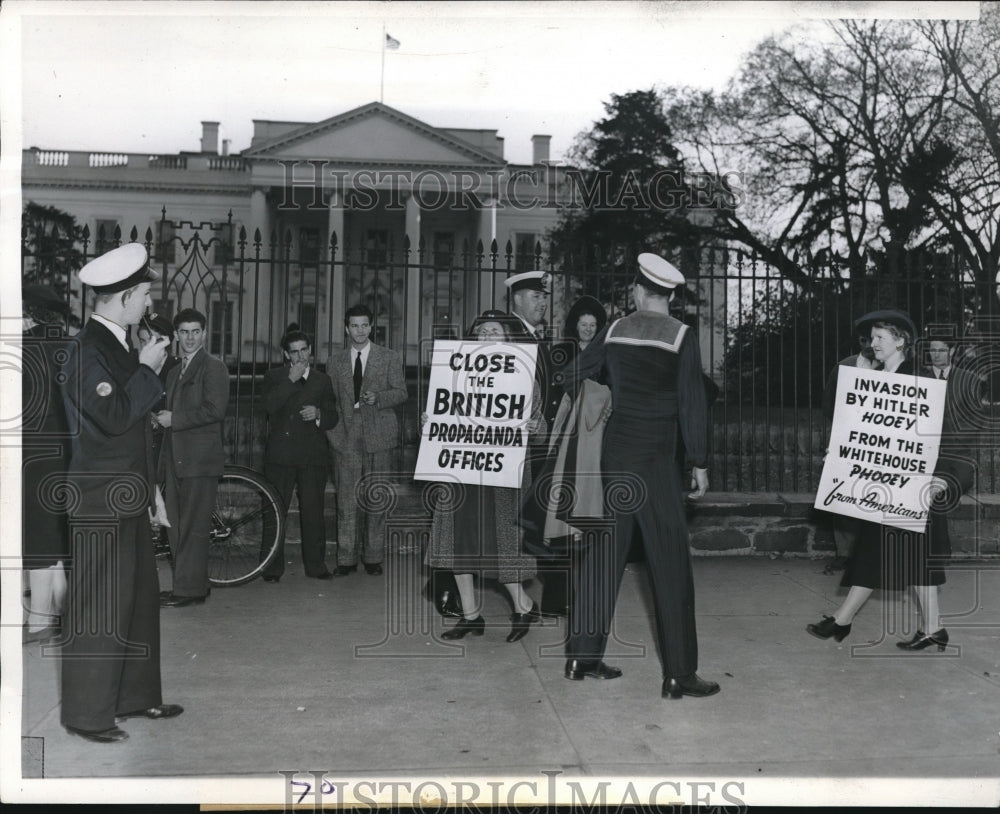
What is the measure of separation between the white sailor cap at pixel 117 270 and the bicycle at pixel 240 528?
2.84 meters

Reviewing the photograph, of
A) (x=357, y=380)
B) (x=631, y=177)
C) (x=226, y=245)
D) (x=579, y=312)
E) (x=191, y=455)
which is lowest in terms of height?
(x=191, y=455)

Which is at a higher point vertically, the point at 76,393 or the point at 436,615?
the point at 76,393

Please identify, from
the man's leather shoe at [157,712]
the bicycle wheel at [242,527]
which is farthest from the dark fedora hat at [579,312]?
the man's leather shoe at [157,712]

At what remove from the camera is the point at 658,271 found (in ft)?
14.6

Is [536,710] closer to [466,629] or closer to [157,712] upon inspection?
[466,629]

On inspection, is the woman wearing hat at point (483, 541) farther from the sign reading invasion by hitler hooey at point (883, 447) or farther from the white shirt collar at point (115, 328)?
the white shirt collar at point (115, 328)

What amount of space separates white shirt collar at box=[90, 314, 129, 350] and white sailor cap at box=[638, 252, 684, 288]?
2331mm

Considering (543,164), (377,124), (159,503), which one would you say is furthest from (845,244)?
(377,124)

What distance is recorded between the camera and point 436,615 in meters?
5.79

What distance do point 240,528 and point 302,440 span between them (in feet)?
2.81

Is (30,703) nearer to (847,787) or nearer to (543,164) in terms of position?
(847,787)

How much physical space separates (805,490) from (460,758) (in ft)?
21.6

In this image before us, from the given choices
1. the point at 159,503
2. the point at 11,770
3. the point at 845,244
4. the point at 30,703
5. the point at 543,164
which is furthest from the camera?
the point at 543,164

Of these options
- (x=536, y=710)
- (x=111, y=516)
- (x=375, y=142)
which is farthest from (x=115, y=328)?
(x=375, y=142)
